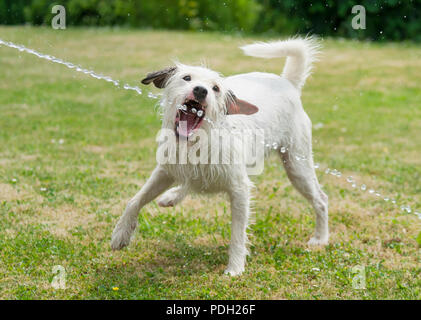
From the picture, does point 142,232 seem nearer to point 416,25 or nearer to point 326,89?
point 326,89

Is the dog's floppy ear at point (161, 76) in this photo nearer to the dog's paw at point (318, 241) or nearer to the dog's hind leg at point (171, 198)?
the dog's hind leg at point (171, 198)

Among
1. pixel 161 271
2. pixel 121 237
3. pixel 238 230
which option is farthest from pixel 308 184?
pixel 121 237

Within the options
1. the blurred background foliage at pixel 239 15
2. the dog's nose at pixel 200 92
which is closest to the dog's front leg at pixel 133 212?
the dog's nose at pixel 200 92

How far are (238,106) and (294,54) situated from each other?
1.11 metres

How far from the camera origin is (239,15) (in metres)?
17.0

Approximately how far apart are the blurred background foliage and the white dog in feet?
38.4

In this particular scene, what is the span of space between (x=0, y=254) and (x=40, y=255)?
0.28 metres

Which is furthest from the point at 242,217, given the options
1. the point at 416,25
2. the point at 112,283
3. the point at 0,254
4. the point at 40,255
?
the point at 416,25

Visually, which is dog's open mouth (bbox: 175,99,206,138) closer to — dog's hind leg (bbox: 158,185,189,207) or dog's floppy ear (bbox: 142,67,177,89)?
dog's floppy ear (bbox: 142,67,177,89)

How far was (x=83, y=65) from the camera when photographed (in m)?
11.2

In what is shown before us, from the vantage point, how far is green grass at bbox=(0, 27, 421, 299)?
Answer: 150 inches

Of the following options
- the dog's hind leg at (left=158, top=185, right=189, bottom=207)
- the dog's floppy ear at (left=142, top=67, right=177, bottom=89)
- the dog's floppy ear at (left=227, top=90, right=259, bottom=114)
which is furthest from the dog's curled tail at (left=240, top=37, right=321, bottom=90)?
the dog's hind leg at (left=158, top=185, right=189, bottom=207)

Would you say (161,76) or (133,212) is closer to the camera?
(161,76)

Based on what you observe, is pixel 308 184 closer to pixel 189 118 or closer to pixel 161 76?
pixel 189 118
